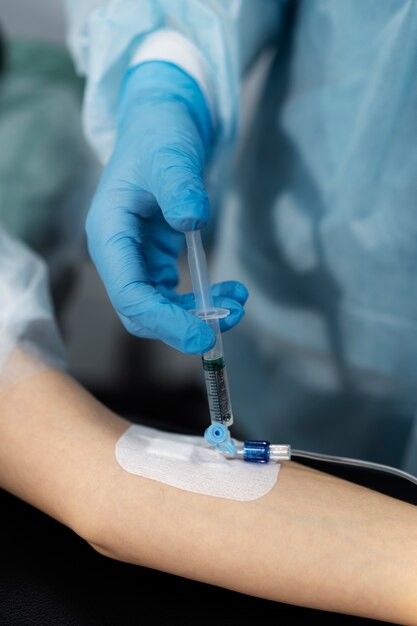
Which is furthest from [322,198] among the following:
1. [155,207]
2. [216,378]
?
[216,378]

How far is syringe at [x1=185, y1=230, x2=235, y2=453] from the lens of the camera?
30.4 inches

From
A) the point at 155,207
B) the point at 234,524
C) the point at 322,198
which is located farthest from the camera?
the point at 322,198

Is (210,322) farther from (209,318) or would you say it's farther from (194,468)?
(194,468)

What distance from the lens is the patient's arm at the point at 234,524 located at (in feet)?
2.19

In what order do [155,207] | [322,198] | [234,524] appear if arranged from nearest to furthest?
[234,524] → [155,207] → [322,198]

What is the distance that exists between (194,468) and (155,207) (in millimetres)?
373

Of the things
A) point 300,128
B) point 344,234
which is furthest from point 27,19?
point 344,234

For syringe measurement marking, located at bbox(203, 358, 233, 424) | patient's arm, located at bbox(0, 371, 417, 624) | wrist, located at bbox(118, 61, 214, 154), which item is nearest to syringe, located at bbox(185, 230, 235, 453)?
syringe measurement marking, located at bbox(203, 358, 233, 424)

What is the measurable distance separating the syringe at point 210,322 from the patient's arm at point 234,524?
0.33 ft

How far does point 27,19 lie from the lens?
2.05 meters

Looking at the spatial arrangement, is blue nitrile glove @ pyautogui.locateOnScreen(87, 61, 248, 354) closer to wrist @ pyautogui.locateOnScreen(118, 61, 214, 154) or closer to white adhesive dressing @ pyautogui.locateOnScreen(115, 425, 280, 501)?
wrist @ pyautogui.locateOnScreen(118, 61, 214, 154)

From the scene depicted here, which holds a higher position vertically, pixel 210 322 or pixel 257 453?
pixel 210 322

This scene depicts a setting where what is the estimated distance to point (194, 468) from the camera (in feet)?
2.48

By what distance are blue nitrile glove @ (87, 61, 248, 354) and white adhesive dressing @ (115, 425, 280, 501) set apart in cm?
13
